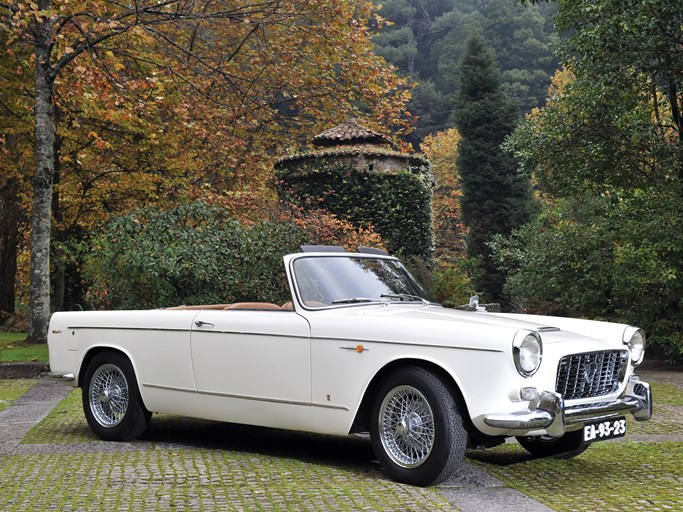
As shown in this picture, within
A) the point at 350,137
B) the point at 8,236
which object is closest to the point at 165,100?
the point at 350,137

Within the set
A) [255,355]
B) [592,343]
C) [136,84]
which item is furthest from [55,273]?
[592,343]

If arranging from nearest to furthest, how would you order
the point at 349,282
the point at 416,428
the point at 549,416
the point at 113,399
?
the point at 549,416 → the point at 416,428 → the point at 349,282 → the point at 113,399

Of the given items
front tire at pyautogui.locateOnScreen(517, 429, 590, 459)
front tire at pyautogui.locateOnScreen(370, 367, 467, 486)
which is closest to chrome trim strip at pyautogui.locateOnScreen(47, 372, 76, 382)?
front tire at pyautogui.locateOnScreen(370, 367, 467, 486)

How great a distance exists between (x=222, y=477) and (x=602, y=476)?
2722 millimetres

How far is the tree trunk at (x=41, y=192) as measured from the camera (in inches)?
699

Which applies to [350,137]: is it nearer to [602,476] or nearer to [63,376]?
[63,376]

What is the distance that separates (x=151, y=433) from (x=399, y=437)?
3.20m

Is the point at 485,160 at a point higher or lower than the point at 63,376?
higher

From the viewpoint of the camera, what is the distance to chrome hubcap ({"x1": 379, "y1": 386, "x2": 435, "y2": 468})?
20.2 ft

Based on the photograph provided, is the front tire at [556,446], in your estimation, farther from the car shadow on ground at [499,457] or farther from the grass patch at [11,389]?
the grass patch at [11,389]

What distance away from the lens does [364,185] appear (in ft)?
Result: 80.0

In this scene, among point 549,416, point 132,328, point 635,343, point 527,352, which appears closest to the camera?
point 549,416

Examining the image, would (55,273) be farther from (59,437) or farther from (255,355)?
(255,355)

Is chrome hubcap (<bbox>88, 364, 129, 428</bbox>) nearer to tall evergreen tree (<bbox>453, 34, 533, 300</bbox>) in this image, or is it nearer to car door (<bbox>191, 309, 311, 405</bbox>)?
car door (<bbox>191, 309, 311, 405</bbox>)
